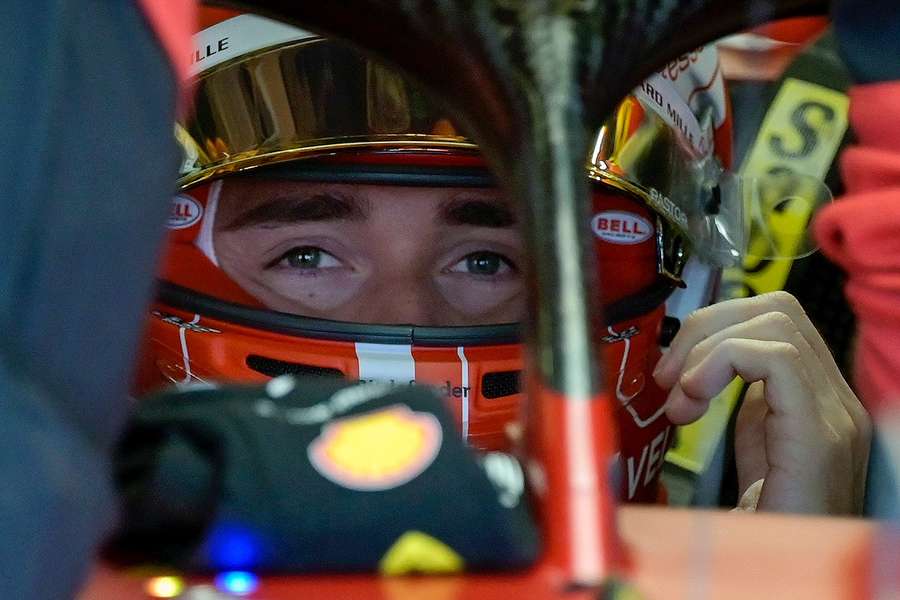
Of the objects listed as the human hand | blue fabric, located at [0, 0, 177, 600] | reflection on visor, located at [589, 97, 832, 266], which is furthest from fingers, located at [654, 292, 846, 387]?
blue fabric, located at [0, 0, 177, 600]

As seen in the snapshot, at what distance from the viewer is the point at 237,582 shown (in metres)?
0.26

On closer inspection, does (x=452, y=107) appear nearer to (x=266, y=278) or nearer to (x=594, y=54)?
(x=594, y=54)

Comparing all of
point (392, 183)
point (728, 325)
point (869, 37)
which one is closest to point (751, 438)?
point (728, 325)

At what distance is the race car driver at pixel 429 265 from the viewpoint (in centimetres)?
68

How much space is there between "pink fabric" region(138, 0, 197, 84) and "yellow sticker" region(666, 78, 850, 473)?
2.21ft

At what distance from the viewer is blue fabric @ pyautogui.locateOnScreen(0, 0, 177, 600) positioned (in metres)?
0.21

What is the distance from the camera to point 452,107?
0.37 m

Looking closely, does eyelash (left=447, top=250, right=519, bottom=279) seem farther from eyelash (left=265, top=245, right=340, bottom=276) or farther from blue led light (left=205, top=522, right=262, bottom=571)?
blue led light (left=205, top=522, right=262, bottom=571)

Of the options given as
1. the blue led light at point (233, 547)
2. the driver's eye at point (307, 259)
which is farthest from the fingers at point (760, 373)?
the blue led light at point (233, 547)

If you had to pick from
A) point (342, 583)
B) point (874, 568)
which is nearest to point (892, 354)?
point (874, 568)

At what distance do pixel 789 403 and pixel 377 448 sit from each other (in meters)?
0.47

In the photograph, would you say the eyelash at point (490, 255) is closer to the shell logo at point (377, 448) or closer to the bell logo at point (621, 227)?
the bell logo at point (621, 227)

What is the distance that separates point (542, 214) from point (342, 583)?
0.13 m

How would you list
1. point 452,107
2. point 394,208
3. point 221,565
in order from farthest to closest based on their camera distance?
1. point 394,208
2. point 452,107
3. point 221,565
